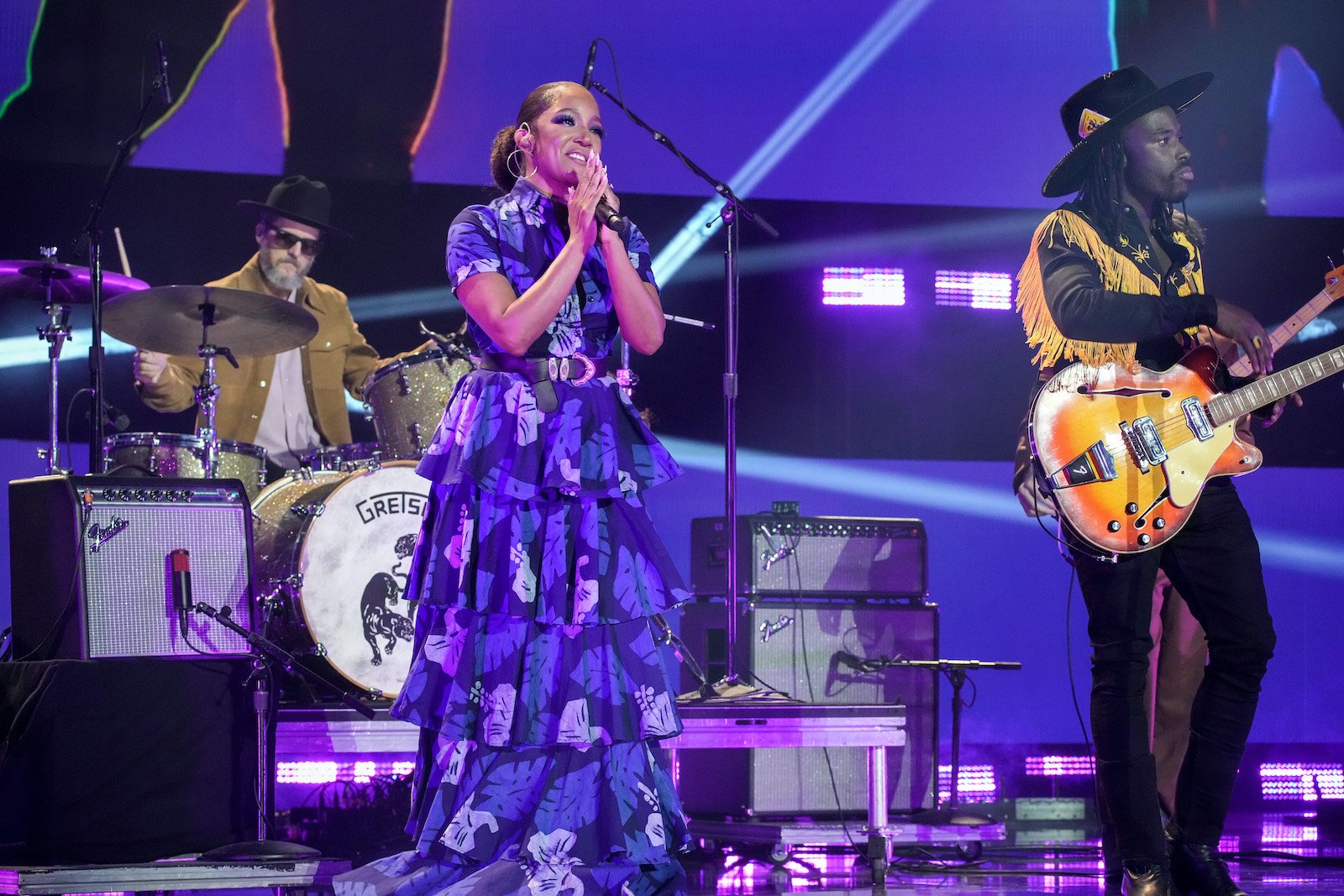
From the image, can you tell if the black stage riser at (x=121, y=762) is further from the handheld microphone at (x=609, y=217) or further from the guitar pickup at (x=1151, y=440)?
the guitar pickup at (x=1151, y=440)

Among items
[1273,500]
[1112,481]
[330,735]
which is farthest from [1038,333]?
[1273,500]

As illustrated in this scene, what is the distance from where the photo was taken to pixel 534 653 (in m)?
2.68

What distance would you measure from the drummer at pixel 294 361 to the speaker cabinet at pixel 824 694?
1.97 m

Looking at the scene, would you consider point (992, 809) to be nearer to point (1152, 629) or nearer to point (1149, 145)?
point (1152, 629)

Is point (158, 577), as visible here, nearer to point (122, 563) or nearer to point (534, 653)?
point (122, 563)

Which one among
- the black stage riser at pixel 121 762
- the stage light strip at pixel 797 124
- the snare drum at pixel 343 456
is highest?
the stage light strip at pixel 797 124

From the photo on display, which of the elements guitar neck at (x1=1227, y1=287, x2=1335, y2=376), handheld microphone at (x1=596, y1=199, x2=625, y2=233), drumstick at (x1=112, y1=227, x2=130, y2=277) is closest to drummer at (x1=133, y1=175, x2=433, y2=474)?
drumstick at (x1=112, y1=227, x2=130, y2=277)

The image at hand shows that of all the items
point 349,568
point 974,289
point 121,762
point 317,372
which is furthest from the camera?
point 974,289

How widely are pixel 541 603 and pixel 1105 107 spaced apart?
6.73ft

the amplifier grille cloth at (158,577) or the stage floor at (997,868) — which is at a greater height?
the amplifier grille cloth at (158,577)

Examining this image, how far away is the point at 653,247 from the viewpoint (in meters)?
6.29

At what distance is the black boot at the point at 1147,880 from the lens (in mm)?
3219

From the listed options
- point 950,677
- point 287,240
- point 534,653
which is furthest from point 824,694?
point 287,240


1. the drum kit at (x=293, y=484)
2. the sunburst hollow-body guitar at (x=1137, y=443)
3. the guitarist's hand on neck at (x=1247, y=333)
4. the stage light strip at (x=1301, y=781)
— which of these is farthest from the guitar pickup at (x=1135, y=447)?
the stage light strip at (x=1301, y=781)
